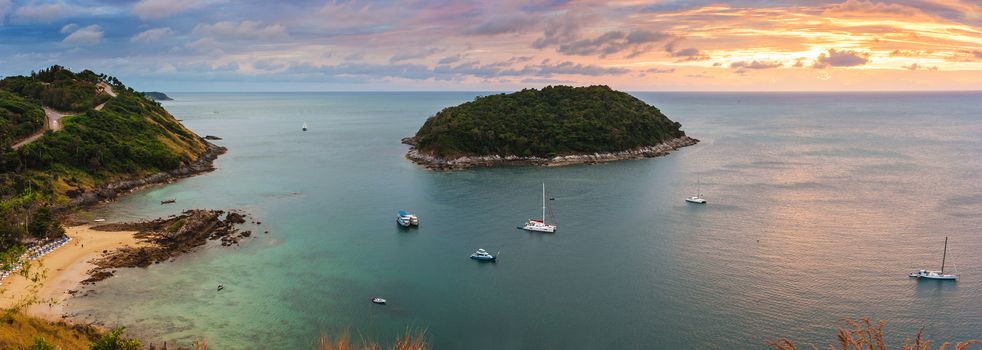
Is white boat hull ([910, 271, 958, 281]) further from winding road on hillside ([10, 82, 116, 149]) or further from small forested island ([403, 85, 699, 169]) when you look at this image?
winding road on hillside ([10, 82, 116, 149])

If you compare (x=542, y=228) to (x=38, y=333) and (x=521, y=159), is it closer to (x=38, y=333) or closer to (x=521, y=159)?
(x=38, y=333)

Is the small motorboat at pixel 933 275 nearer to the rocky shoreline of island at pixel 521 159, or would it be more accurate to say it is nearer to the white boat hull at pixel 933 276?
the white boat hull at pixel 933 276

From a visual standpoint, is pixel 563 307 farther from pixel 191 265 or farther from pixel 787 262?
pixel 191 265

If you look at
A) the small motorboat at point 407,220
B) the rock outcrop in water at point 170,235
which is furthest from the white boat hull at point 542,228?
the rock outcrop in water at point 170,235

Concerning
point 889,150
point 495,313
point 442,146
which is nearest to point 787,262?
point 495,313

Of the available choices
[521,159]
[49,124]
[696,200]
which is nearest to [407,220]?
[696,200]

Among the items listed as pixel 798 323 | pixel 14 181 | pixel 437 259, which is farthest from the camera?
pixel 14 181
